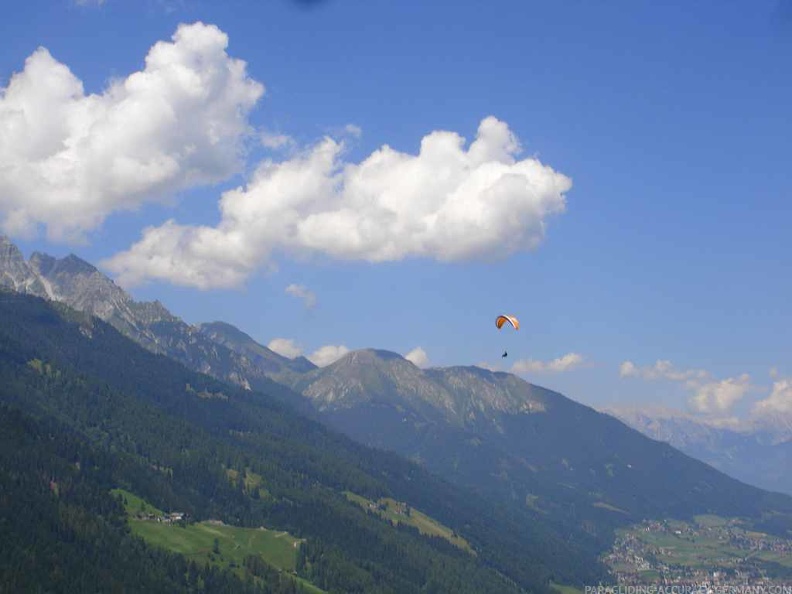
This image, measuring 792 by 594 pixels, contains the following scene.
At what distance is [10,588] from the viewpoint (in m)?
194

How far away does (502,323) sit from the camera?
7707 inches

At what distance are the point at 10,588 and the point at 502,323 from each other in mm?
131178

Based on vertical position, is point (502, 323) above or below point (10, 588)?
above
